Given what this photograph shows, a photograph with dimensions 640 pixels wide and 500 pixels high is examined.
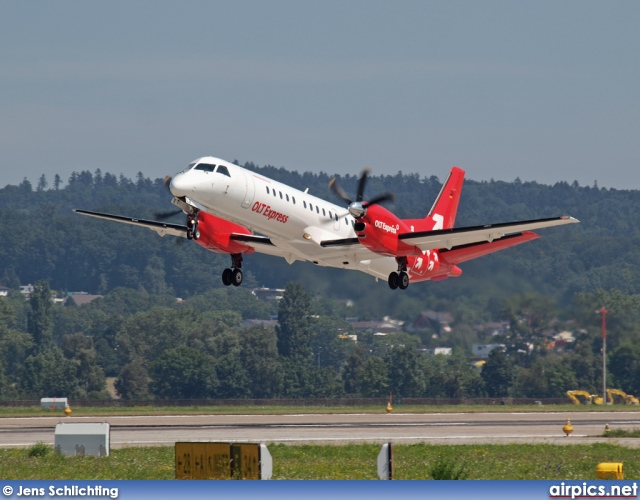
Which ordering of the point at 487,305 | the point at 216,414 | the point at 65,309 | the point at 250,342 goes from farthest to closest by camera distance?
1. the point at 65,309
2. the point at 250,342
3. the point at 487,305
4. the point at 216,414

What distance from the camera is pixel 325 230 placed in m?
43.2

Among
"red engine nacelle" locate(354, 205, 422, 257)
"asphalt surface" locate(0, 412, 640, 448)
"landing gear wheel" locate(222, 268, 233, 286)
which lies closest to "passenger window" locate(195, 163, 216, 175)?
"red engine nacelle" locate(354, 205, 422, 257)

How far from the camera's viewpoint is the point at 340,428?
47.2 m

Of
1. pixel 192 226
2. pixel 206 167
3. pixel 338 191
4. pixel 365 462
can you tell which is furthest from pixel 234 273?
pixel 365 462

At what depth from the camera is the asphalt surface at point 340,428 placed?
134 feet

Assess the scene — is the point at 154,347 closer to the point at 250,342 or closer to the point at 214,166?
the point at 250,342

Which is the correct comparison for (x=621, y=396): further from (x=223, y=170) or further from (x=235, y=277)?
(x=223, y=170)

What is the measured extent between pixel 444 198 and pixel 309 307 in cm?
8457

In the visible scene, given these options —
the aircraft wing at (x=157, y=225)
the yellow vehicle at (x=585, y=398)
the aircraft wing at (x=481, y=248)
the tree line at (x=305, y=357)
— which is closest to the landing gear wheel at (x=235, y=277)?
the aircraft wing at (x=157, y=225)

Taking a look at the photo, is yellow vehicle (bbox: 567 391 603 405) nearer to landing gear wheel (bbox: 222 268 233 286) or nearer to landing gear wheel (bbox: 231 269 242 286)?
landing gear wheel (bbox: 231 269 242 286)

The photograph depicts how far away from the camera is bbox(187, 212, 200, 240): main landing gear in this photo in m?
41.4

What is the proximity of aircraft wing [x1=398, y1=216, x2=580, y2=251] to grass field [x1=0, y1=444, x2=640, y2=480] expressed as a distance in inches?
376

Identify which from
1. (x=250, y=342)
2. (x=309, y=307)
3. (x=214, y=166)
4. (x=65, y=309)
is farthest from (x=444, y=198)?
(x=65, y=309)

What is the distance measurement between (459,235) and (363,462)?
14306 millimetres
